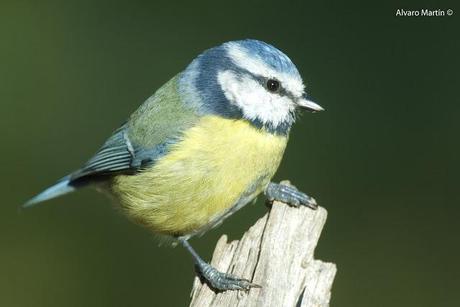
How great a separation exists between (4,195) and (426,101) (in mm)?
1740

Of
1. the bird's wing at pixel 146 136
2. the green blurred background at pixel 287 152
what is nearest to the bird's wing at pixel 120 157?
the bird's wing at pixel 146 136

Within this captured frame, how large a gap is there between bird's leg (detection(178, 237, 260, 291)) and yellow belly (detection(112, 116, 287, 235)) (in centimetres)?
15

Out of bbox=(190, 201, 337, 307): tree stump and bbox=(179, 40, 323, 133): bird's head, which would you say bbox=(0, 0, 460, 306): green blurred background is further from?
bbox=(190, 201, 337, 307): tree stump

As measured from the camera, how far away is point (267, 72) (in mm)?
2203

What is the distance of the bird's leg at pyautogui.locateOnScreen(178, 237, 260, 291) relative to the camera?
199 cm

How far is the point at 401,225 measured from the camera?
10.0ft

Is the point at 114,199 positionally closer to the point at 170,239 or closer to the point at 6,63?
the point at 170,239

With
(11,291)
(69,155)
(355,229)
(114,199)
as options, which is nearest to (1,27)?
Answer: (69,155)

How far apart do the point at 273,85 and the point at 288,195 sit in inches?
11.9


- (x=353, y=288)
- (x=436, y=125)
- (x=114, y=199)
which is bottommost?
(x=353, y=288)

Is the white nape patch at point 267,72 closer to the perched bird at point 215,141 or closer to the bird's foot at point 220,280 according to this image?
the perched bird at point 215,141

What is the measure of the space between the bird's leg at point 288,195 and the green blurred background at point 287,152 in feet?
2.23

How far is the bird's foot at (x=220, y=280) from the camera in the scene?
1.98 meters

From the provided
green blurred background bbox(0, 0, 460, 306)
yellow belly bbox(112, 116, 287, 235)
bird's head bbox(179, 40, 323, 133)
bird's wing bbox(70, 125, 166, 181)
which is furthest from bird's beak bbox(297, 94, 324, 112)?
green blurred background bbox(0, 0, 460, 306)
